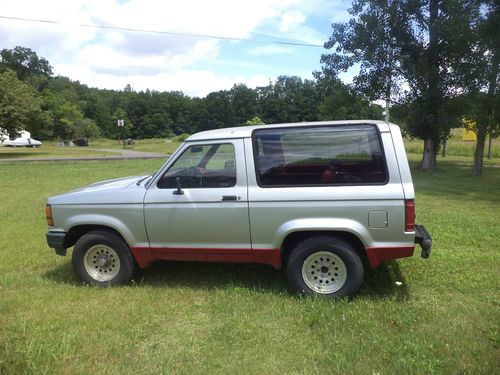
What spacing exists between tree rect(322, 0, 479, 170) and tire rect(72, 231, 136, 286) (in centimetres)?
1769

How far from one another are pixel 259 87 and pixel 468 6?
87.7 metres

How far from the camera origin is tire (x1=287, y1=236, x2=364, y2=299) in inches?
181

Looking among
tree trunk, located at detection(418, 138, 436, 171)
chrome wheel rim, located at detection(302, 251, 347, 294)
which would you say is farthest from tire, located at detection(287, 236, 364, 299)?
tree trunk, located at detection(418, 138, 436, 171)

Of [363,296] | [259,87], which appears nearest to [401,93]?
[363,296]

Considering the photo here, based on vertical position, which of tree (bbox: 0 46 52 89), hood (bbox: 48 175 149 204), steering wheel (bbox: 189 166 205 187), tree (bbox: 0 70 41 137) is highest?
tree (bbox: 0 46 52 89)

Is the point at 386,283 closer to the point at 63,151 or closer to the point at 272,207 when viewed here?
the point at 272,207

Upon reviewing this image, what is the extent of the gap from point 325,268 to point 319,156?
3.86 feet

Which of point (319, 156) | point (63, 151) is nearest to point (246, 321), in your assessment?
point (319, 156)

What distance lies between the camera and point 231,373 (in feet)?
11.3

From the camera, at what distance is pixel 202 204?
15.8ft

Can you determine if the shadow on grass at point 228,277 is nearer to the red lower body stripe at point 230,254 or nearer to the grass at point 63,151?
the red lower body stripe at point 230,254

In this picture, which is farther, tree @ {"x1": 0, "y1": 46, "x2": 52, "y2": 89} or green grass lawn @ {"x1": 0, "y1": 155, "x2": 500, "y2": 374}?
tree @ {"x1": 0, "y1": 46, "x2": 52, "y2": 89}

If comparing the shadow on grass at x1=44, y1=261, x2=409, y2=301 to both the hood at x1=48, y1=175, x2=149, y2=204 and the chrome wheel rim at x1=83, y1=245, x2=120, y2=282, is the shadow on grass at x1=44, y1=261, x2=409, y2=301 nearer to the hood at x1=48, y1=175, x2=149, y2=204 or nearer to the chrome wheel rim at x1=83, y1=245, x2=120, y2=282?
the chrome wheel rim at x1=83, y1=245, x2=120, y2=282

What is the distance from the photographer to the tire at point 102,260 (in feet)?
17.0
